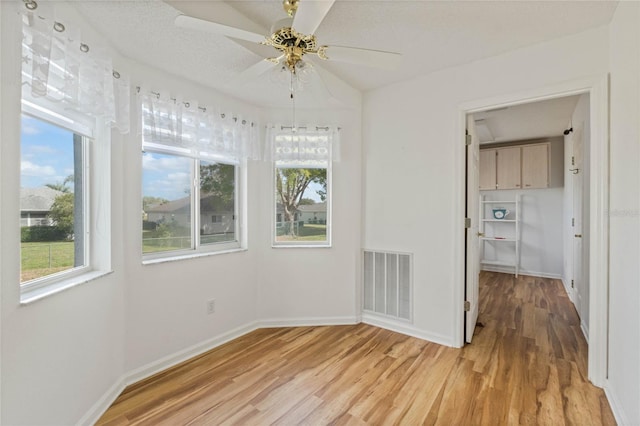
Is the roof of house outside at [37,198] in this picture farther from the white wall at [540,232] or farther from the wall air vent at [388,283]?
the white wall at [540,232]

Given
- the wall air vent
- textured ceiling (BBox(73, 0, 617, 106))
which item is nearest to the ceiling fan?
textured ceiling (BBox(73, 0, 617, 106))

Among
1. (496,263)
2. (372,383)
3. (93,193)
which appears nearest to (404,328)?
(372,383)

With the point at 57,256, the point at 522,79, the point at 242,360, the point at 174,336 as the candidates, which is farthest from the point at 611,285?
the point at 57,256

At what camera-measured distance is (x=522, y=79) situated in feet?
7.31

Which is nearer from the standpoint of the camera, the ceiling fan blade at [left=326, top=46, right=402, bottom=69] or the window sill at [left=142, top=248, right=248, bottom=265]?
the ceiling fan blade at [left=326, top=46, right=402, bottom=69]

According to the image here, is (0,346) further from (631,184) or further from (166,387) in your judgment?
(631,184)

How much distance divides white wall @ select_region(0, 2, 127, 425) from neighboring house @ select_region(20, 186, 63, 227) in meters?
0.20

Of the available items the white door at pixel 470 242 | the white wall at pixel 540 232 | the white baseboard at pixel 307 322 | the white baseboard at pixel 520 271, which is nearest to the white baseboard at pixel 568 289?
the white baseboard at pixel 520 271

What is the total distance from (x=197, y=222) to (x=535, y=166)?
5.61m

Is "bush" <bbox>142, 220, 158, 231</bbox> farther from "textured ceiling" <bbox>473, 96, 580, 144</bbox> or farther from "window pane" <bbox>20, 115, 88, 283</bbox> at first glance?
"textured ceiling" <bbox>473, 96, 580, 144</bbox>

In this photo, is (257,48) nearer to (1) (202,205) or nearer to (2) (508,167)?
(1) (202,205)

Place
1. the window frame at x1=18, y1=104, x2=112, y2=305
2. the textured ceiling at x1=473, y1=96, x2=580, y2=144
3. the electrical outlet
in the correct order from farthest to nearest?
1. the textured ceiling at x1=473, y1=96, x2=580, y2=144
2. the electrical outlet
3. the window frame at x1=18, y1=104, x2=112, y2=305

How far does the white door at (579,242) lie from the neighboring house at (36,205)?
436 centimetres

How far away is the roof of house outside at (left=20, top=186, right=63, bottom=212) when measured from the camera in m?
1.34
